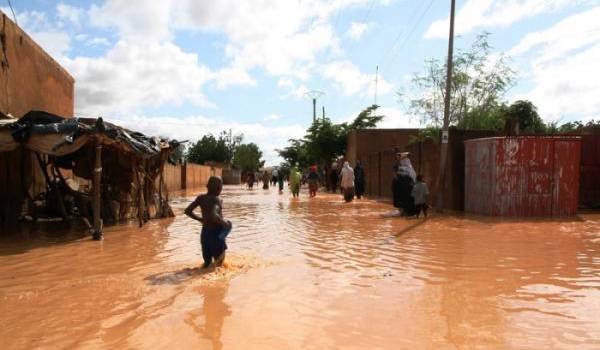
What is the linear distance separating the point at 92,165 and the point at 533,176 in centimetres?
1115

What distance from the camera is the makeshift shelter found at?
413 inches

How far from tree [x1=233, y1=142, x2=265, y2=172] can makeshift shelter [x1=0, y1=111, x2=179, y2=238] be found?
A: 77.3m

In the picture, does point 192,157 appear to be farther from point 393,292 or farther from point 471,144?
point 393,292

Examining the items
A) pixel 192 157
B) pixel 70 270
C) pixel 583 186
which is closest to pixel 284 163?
pixel 192 157

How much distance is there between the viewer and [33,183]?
45.4 feet

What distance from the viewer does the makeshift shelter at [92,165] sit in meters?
10.5

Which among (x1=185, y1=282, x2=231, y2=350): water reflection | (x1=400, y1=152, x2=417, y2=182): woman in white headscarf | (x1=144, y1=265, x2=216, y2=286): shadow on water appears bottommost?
(x1=185, y1=282, x2=231, y2=350): water reflection

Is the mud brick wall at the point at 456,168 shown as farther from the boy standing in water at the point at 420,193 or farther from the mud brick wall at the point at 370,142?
the mud brick wall at the point at 370,142

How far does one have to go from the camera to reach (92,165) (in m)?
13.3

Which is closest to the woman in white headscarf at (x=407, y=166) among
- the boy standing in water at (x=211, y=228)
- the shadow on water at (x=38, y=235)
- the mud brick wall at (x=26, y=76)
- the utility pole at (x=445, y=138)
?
the utility pole at (x=445, y=138)

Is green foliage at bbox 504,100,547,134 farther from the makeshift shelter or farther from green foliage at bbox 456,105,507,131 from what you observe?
the makeshift shelter

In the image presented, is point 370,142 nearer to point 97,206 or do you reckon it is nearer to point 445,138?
point 445,138

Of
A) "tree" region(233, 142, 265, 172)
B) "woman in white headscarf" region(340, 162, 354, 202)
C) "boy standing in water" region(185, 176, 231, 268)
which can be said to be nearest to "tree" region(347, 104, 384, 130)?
"woman in white headscarf" region(340, 162, 354, 202)

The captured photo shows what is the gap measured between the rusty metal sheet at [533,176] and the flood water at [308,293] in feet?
10.4
